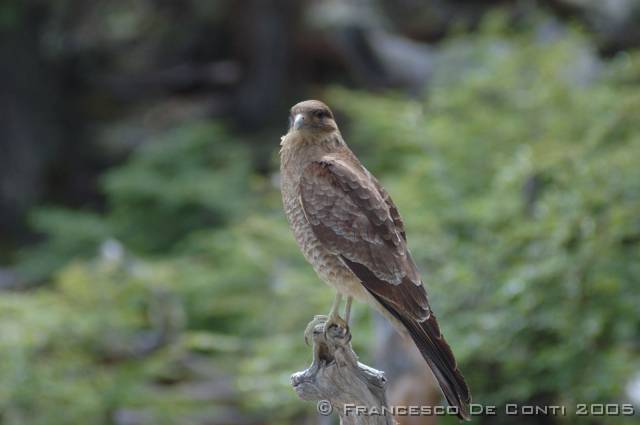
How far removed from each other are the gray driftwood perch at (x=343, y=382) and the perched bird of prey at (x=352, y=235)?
3.0 inches

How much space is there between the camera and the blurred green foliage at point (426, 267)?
18.5 ft

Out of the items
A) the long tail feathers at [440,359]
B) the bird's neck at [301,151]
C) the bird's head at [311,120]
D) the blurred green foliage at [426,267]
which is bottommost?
the long tail feathers at [440,359]

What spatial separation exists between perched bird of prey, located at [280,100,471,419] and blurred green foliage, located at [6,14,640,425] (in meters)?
2.30

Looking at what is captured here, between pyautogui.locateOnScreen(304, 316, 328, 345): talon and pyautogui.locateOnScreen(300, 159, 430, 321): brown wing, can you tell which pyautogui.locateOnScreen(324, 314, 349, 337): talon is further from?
pyautogui.locateOnScreen(300, 159, 430, 321): brown wing

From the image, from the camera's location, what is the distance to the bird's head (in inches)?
136

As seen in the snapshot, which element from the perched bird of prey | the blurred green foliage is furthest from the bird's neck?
the blurred green foliage

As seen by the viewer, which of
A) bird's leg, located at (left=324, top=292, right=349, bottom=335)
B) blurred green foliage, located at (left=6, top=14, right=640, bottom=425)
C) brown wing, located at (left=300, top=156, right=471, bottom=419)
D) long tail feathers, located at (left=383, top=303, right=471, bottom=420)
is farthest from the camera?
blurred green foliage, located at (left=6, top=14, right=640, bottom=425)

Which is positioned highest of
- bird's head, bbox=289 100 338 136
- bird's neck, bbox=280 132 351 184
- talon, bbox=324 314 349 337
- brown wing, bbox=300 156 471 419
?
bird's head, bbox=289 100 338 136

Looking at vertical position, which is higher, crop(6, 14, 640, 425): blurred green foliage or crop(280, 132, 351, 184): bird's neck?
crop(6, 14, 640, 425): blurred green foliage

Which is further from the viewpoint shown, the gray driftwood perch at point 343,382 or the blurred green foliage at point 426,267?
the blurred green foliage at point 426,267

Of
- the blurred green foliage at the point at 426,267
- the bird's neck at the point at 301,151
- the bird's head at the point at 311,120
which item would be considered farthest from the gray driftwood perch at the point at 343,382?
the blurred green foliage at the point at 426,267

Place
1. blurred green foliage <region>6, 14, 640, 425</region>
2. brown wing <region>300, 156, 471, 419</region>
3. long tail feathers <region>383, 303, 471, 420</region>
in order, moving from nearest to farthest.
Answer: long tail feathers <region>383, 303, 471, 420</region>, brown wing <region>300, 156, 471, 419</region>, blurred green foliage <region>6, 14, 640, 425</region>
